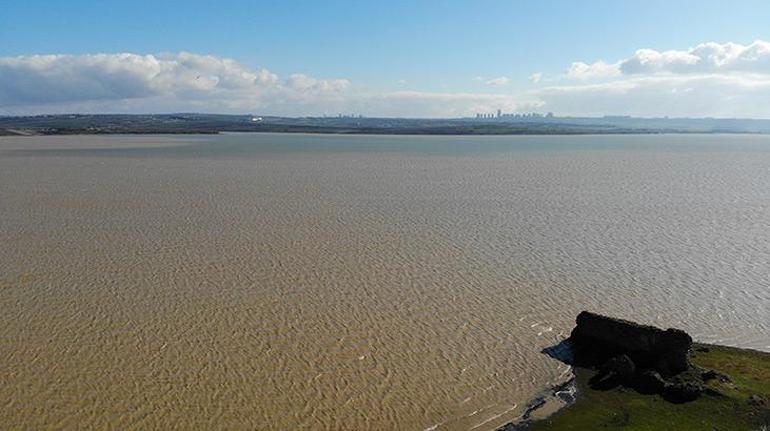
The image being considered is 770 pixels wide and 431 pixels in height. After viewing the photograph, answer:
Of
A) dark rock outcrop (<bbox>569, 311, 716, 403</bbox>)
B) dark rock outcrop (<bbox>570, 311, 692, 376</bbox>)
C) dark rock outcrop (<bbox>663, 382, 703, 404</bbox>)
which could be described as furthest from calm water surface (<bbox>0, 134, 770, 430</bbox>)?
dark rock outcrop (<bbox>663, 382, 703, 404</bbox>)

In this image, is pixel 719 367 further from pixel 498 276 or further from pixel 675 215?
pixel 675 215

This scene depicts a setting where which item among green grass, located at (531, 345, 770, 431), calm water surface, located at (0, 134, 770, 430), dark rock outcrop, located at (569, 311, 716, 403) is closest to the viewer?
green grass, located at (531, 345, 770, 431)

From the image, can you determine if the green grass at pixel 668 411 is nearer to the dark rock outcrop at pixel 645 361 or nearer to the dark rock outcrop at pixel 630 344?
the dark rock outcrop at pixel 645 361

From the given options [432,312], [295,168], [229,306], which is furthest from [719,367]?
[295,168]

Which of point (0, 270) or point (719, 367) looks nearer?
point (719, 367)

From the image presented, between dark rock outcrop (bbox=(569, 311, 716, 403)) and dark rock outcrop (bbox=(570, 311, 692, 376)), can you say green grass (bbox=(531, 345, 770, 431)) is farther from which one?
dark rock outcrop (bbox=(570, 311, 692, 376))

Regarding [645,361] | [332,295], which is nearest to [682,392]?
[645,361]

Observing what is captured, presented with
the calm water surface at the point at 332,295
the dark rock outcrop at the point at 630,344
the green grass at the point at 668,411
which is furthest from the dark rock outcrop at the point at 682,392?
the calm water surface at the point at 332,295

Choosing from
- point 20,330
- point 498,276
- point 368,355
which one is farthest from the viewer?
point 498,276
